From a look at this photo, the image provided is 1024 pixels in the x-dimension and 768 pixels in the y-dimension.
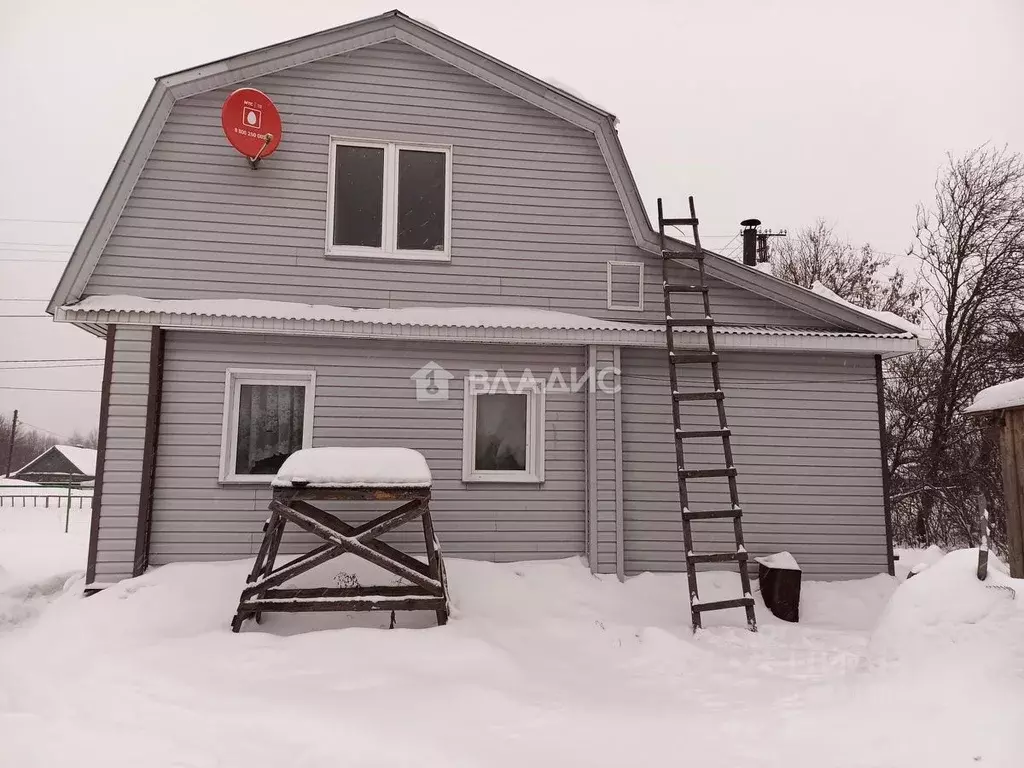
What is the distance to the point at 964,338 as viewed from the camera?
16.3 meters

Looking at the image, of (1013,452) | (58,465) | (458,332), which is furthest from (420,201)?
(58,465)

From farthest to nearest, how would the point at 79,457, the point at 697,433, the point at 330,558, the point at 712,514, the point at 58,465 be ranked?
the point at 79,457, the point at 58,465, the point at 697,433, the point at 712,514, the point at 330,558

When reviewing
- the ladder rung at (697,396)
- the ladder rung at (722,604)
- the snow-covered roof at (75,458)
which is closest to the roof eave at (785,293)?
the ladder rung at (697,396)

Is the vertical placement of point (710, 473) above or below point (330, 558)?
above

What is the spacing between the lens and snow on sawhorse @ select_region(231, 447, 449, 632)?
5.59 metres

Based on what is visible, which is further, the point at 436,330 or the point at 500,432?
the point at 500,432

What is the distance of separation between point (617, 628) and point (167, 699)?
3.88m

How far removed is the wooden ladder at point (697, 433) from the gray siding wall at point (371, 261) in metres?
0.45

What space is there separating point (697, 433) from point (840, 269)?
1972cm

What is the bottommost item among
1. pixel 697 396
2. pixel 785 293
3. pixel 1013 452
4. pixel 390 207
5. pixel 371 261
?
pixel 1013 452

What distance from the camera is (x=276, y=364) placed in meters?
7.27

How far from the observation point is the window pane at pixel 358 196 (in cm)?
764

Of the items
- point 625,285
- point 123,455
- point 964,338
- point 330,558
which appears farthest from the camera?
point 964,338

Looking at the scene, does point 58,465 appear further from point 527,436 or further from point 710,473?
point 710,473
